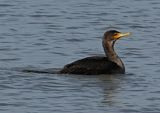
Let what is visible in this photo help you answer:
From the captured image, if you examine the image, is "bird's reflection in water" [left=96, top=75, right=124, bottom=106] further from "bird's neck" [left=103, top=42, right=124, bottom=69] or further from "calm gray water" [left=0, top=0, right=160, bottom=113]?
"bird's neck" [left=103, top=42, right=124, bottom=69]

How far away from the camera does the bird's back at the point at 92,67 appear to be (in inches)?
728

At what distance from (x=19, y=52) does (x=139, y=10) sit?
7.28 meters

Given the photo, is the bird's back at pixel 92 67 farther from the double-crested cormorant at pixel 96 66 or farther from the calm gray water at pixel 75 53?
the calm gray water at pixel 75 53

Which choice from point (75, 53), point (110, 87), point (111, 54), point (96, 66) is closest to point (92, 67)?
point (96, 66)

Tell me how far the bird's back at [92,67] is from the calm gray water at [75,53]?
17cm

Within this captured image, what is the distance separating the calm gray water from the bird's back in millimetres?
172

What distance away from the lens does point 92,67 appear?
18.6 metres

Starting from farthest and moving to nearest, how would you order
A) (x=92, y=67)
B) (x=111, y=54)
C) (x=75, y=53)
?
(x=75, y=53) → (x=111, y=54) → (x=92, y=67)

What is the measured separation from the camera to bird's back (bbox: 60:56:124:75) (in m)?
18.5

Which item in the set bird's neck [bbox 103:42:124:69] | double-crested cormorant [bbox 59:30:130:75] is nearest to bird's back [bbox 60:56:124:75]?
double-crested cormorant [bbox 59:30:130:75]

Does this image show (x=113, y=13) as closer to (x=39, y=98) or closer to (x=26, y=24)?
(x=26, y=24)

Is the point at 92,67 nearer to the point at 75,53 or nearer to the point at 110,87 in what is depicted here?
the point at 110,87

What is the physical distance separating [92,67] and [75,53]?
7.35 ft

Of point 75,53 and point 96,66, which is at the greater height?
point 96,66
